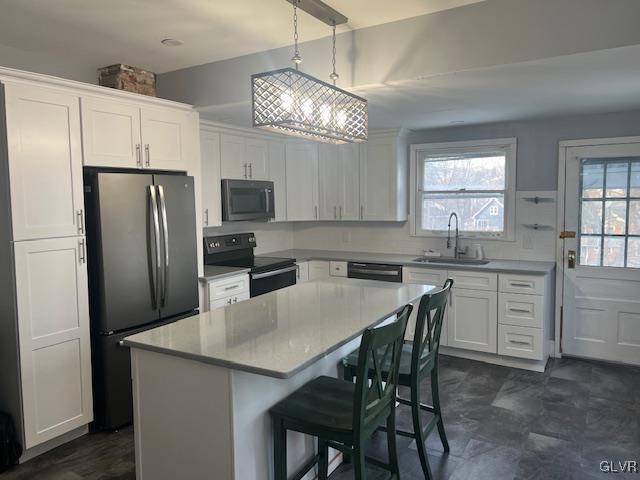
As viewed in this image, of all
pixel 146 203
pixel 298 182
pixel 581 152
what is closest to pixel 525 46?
pixel 581 152

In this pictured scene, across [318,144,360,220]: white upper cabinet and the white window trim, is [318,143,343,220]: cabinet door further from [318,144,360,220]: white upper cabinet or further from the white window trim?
the white window trim

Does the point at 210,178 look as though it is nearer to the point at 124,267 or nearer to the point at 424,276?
the point at 124,267

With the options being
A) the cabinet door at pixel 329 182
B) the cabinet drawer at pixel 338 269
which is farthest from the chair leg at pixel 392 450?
the cabinet door at pixel 329 182

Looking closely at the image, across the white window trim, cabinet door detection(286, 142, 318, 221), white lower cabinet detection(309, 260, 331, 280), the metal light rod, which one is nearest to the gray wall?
the white window trim

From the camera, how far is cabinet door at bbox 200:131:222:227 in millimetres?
4152

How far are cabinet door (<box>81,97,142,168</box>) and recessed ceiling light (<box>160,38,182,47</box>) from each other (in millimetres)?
463

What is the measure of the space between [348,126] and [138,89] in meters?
1.88

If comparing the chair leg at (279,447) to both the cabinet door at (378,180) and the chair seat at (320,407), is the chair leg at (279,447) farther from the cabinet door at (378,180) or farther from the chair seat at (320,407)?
the cabinet door at (378,180)

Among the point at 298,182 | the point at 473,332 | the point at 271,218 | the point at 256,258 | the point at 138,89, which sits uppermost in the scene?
the point at 138,89

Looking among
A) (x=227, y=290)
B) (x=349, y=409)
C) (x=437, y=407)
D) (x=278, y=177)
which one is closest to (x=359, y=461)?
(x=349, y=409)

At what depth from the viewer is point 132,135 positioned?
3.21 m

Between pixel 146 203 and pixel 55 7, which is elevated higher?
pixel 55 7

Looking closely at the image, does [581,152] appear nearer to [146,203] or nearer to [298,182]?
[298,182]

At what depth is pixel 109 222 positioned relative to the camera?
2.97 meters
